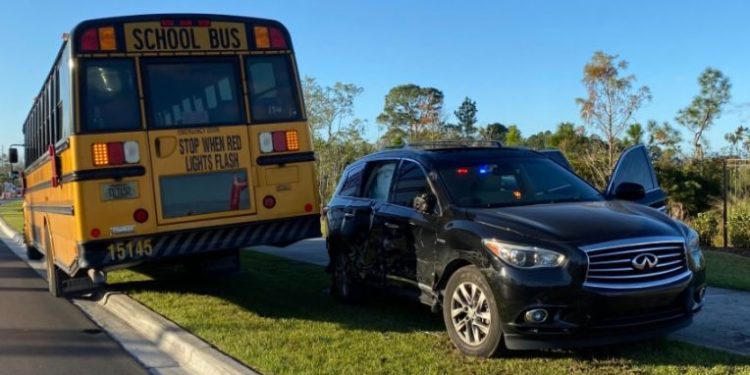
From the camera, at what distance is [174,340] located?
6.66m

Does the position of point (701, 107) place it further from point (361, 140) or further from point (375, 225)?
point (375, 225)

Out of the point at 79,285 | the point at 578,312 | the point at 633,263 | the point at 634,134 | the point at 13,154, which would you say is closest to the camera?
the point at 578,312

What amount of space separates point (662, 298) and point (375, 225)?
10.0 feet

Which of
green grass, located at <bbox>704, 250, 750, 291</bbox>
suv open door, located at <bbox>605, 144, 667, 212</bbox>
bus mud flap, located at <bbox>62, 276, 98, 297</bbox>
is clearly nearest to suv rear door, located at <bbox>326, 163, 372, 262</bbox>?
suv open door, located at <bbox>605, 144, 667, 212</bbox>

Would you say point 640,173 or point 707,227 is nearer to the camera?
point 640,173

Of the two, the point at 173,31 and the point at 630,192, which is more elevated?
the point at 173,31

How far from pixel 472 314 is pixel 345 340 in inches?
53.6

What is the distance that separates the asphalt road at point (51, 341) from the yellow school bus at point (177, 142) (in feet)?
2.42

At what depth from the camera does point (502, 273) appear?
17.2 feet

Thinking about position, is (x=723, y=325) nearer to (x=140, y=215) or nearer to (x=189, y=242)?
(x=189, y=242)

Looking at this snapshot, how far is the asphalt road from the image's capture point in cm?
625

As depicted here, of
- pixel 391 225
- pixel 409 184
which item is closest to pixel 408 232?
pixel 391 225

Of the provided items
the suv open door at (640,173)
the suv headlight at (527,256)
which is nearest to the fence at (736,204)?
the suv open door at (640,173)

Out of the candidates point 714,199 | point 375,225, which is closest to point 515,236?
point 375,225
